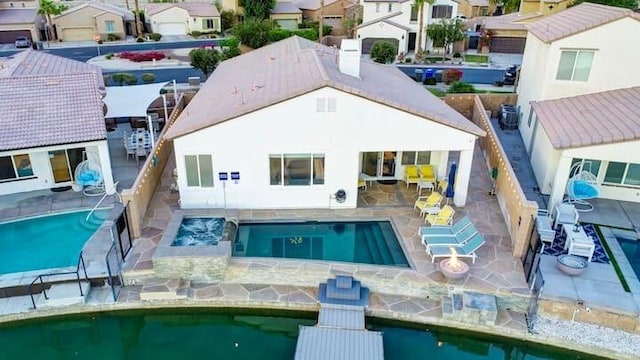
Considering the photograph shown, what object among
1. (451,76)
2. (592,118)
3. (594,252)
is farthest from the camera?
(451,76)

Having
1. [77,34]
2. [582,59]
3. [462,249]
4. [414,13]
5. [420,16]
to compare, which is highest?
[414,13]

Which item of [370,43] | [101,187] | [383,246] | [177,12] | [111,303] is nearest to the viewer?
[111,303]

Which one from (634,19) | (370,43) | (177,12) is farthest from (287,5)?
(634,19)

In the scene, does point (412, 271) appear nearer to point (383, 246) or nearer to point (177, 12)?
point (383, 246)

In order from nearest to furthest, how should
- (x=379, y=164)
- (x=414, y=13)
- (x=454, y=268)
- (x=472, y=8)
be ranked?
(x=454, y=268), (x=379, y=164), (x=414, y=13), (x=472, y=8)

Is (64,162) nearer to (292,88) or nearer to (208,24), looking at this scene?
(292,88)

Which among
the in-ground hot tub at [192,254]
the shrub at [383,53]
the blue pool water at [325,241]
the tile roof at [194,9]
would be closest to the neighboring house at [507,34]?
the shrub at [383,53]

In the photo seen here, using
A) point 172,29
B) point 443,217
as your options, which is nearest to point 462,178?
point 443,217
